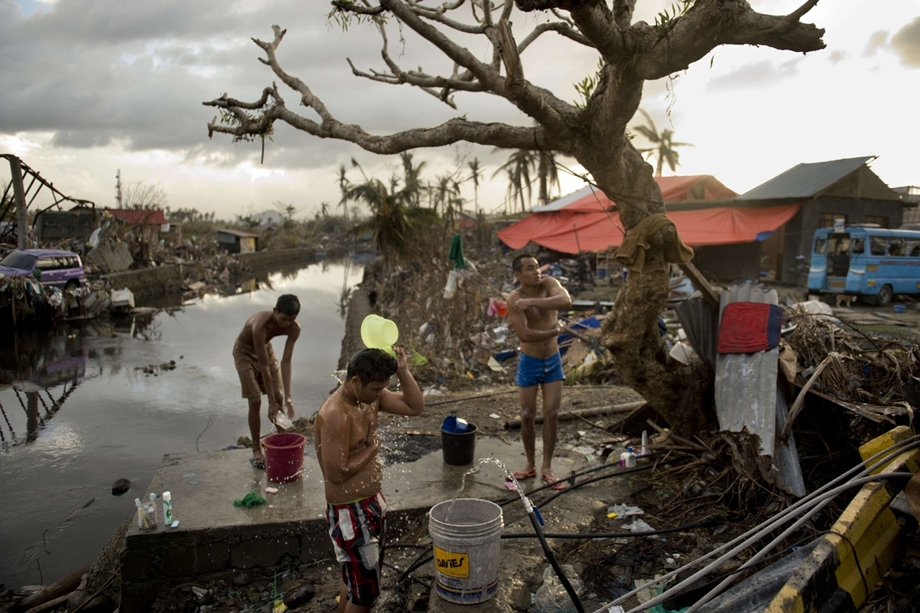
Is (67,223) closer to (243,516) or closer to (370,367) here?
(243,516)

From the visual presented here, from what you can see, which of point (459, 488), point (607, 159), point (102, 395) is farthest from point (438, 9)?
point (102, 395)

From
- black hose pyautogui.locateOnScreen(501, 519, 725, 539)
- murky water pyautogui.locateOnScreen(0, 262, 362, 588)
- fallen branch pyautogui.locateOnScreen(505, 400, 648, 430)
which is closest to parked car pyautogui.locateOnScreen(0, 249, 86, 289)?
murky water pyautogui.locateOnScreen(0, 262, 362, 588)

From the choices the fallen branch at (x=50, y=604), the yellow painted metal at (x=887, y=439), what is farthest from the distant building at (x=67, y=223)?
the yellow painted metal at (x=887, y=439)

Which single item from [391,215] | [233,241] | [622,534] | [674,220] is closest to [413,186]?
[391,215]

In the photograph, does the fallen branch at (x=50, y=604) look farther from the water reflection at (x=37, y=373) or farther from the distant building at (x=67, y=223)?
the distant building at (x=67, y=223)

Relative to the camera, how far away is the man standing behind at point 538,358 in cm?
466

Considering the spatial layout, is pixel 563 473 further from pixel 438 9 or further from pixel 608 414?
pixel 438 9

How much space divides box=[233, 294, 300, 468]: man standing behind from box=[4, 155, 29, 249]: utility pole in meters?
19.7

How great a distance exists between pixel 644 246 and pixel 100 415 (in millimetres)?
9036

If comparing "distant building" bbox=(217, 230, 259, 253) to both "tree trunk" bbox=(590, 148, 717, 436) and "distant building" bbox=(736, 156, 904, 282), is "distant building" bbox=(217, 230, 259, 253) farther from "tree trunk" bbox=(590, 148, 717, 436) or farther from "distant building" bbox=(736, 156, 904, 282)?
"tree trunk" bbox=(590, 148, 717, 436)

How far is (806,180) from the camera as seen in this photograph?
1862cm

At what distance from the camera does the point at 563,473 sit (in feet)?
16.2

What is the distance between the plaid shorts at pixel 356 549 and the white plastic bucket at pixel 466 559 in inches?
12.9

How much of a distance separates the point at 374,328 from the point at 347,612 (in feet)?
4.93
